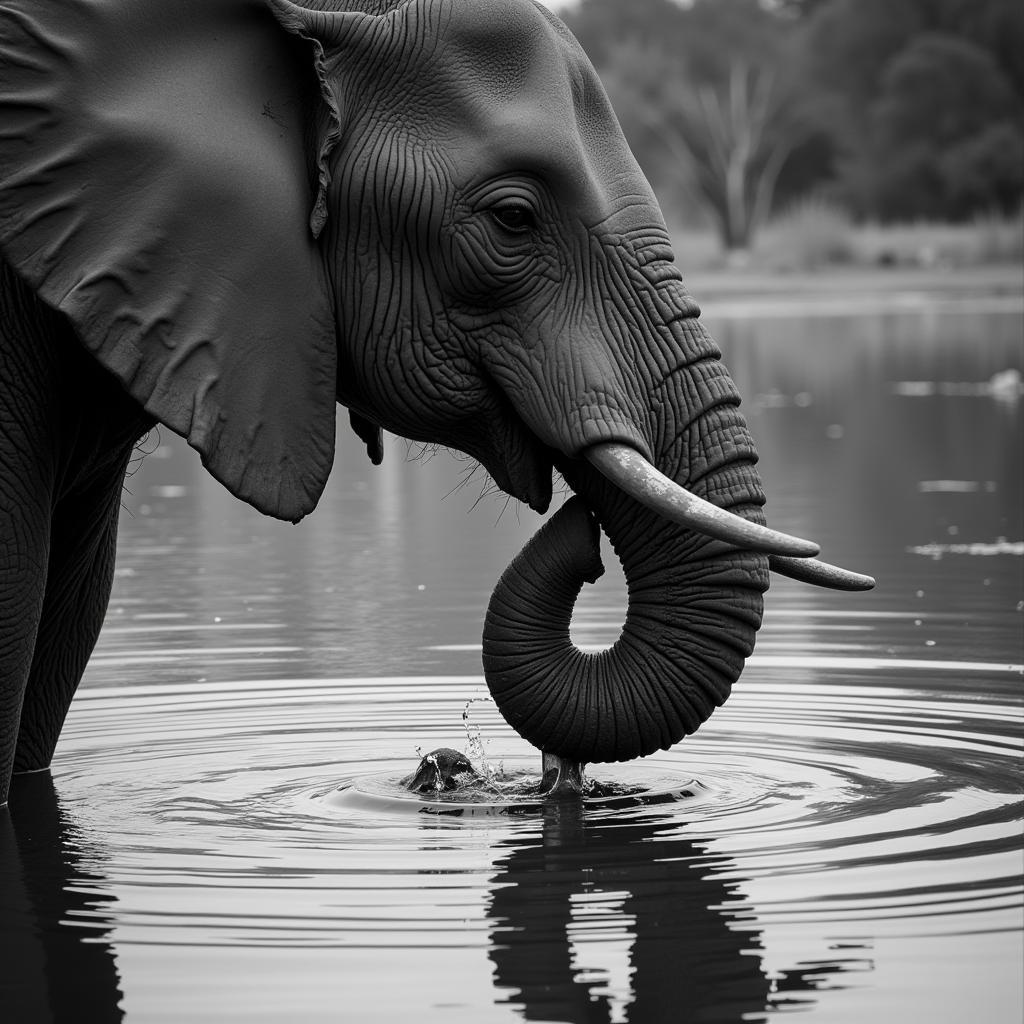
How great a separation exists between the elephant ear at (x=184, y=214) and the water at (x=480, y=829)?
3.17 feet

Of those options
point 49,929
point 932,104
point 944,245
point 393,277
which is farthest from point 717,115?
point 49,929

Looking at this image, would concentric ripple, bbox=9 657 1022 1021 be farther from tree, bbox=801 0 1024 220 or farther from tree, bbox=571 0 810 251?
tree, bbox=571 0 810 251

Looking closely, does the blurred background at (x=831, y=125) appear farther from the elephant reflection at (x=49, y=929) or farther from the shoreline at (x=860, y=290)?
the elephant reflection at (x=49, y=929)

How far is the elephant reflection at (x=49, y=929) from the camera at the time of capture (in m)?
4.71

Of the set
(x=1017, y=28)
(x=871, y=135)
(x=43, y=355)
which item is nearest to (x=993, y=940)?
(x=43, y=355)

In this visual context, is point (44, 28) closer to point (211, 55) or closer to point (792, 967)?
point (211, 55)

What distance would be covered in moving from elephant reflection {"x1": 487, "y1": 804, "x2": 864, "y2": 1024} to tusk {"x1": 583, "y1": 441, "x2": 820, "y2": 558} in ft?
2.69

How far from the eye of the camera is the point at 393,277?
5.38 meters

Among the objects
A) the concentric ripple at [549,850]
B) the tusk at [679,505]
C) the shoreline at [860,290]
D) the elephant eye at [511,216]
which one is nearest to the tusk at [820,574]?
the tusk at [679,505]

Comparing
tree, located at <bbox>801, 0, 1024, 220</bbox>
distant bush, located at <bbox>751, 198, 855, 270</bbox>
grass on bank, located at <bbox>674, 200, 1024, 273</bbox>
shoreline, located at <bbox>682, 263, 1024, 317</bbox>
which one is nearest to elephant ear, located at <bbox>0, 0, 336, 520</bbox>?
shoreline, located at <bbox>682, 263, 1024, 317</bbox>

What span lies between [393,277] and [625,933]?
153 cm

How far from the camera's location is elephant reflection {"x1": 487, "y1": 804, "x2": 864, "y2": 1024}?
15.1 ft

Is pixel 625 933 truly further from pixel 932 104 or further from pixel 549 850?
pixel 932 104

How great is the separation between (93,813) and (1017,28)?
199 ft
